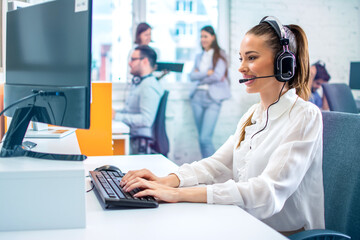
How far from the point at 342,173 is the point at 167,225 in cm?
54

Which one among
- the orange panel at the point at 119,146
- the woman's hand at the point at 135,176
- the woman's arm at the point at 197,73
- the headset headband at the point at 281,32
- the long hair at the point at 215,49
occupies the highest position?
the long hair at the point at 215,49

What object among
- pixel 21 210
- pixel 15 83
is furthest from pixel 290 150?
pixel 15 83

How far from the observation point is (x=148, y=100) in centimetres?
333

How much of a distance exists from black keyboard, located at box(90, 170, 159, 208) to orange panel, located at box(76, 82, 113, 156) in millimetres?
837

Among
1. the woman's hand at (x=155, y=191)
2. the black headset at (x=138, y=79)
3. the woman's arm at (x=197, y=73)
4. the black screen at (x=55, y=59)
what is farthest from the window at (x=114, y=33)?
the woman's hand at (x=155, y=191)

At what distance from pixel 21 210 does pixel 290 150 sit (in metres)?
0.64

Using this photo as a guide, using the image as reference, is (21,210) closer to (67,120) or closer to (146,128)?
(67,120)

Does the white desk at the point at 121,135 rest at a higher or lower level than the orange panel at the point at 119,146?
higher

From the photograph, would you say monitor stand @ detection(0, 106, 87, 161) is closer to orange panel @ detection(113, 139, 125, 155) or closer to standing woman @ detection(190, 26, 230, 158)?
orange panel @ detection(113, 139, 125, 155)

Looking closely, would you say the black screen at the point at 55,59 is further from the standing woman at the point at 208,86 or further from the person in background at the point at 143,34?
the standing woman at the point at 208,86

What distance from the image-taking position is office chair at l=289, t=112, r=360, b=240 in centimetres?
100

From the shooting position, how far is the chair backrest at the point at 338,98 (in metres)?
3.06

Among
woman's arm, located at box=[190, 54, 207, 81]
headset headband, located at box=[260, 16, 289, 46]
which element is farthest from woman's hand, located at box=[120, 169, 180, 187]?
woman's arm, located at box=[190, 54, 207, 81]

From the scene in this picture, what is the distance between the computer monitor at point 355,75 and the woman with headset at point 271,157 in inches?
144
